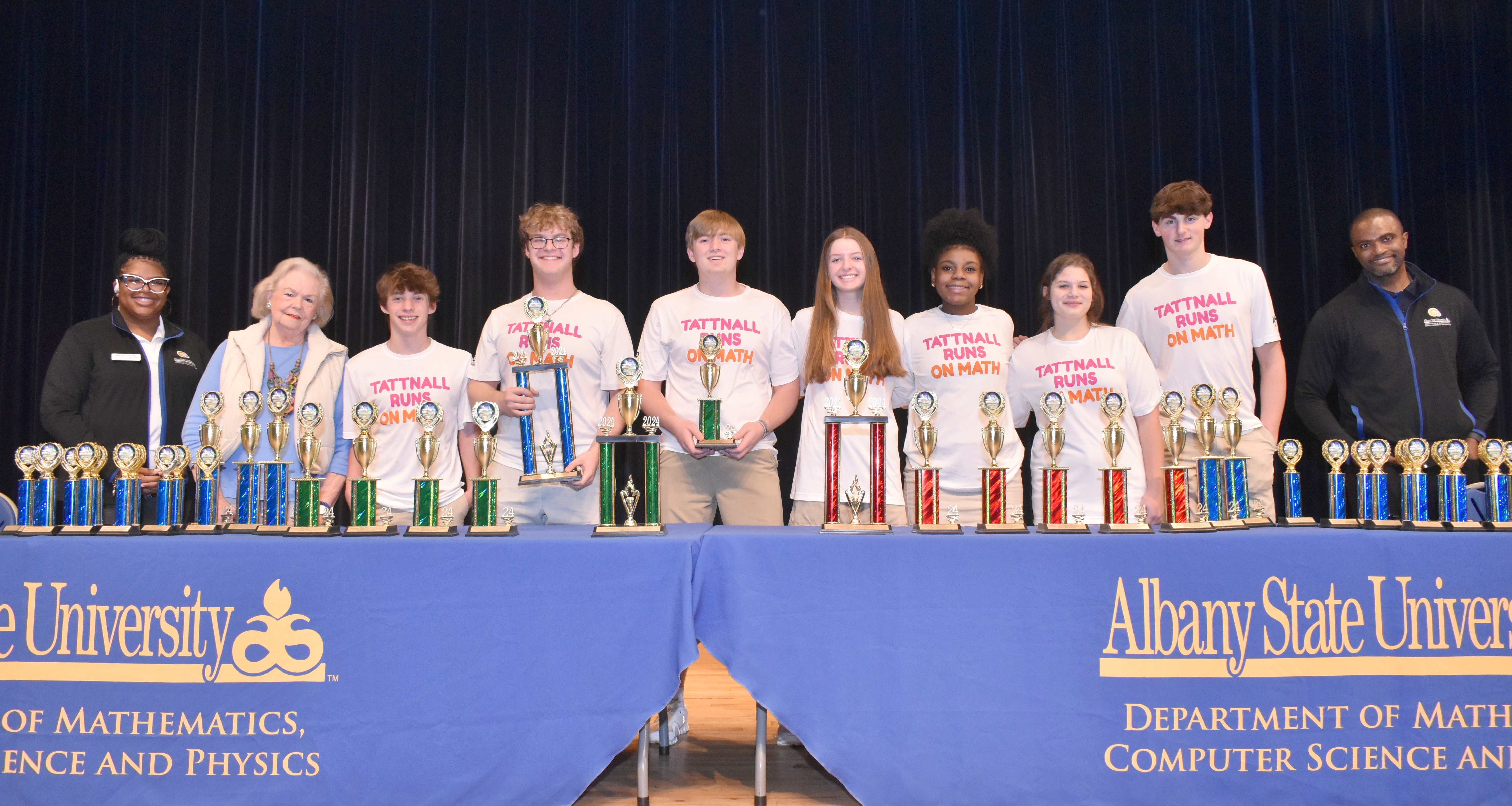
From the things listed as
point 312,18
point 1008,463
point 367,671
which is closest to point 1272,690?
point 1008,463

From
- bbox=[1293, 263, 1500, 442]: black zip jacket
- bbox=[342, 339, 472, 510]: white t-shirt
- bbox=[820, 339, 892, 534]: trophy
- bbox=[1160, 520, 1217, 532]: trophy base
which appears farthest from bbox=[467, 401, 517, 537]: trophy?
bbox=[1293, 263, 1500, 442]: black zip jacket

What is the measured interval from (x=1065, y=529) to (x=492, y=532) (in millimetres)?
1339

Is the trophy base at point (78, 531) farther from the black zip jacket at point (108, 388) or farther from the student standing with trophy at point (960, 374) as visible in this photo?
the student standing with trophy at point (960, 374)


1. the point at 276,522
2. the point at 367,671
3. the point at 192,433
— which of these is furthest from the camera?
the point at 192,433

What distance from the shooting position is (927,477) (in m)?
2.29

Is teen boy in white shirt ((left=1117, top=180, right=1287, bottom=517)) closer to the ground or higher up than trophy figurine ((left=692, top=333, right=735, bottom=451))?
higher up

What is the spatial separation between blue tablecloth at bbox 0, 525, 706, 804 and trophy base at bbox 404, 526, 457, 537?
8 centimetres

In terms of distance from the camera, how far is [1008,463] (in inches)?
120

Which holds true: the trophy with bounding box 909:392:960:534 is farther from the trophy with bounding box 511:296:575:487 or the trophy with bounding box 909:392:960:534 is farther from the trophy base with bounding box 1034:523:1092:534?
the trophy with bounding box 511:296:575:487

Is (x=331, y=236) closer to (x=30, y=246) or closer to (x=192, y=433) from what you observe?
(x=30, y=246)

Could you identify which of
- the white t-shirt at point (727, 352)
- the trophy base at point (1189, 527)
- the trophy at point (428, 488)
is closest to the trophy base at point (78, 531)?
the trophy at point (428, 488)

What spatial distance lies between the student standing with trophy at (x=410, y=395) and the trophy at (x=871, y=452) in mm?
1345

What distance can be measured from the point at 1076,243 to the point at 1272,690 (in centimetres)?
294

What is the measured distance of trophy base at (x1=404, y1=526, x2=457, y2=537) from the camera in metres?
2.13
